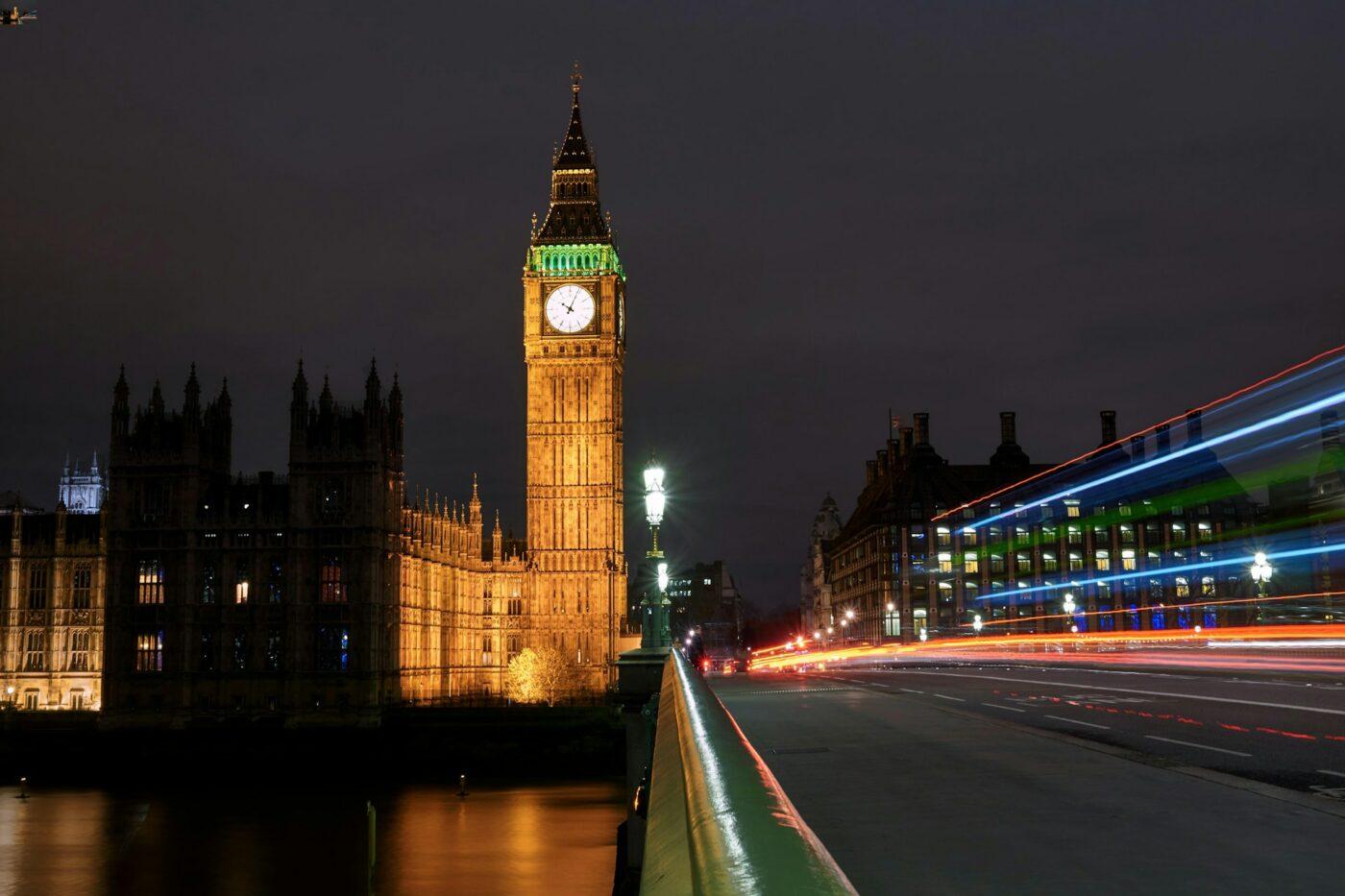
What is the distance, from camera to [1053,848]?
8414mm

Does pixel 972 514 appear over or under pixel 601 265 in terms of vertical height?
under

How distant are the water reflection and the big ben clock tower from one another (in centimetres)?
3796

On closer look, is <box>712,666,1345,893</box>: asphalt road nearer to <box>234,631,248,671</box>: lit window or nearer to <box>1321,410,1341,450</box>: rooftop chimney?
<box>1321,410,1341,450</box>: rooftop chimney

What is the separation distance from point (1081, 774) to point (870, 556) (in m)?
127

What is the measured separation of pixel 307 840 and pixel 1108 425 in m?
96.9

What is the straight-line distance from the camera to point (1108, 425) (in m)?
134

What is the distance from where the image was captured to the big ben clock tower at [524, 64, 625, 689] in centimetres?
11519

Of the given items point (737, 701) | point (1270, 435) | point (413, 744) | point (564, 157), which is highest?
point (564, 157)

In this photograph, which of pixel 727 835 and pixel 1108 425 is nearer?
pixel 727 835

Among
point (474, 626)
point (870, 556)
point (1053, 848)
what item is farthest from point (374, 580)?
point (1053, 848)

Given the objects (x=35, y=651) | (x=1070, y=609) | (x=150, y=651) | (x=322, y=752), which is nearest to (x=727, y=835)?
(x=322, y=752)

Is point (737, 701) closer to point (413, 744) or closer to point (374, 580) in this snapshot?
point (413, 744)

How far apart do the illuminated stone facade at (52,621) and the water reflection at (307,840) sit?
24283mm

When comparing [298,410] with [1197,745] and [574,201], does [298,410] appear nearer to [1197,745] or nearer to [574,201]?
→ [574,201]
